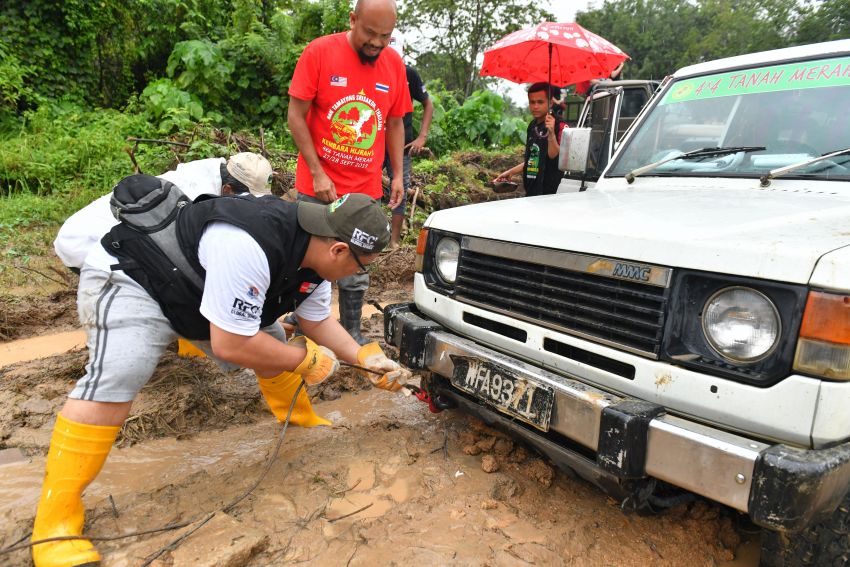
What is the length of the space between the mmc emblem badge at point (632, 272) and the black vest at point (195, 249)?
1178 mm

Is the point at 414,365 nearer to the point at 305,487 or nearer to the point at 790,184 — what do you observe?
the point at 305,487

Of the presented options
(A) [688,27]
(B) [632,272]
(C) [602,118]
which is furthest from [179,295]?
(A) [688,27]

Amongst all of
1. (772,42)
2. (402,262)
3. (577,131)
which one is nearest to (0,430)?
(577,131)

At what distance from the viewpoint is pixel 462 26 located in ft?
75.5

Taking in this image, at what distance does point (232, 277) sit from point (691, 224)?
5.47ft

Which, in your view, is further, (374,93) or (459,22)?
(459,22)

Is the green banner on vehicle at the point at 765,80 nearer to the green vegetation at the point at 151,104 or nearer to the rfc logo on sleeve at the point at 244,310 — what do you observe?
the rfc logo on sleeve at the point at 244,310

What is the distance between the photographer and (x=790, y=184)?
103 inches

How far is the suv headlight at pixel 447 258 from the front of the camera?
280 centimetres

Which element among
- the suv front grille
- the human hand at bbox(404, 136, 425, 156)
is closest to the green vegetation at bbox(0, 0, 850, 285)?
the human hand at bbox(404, 136, 425, 156)

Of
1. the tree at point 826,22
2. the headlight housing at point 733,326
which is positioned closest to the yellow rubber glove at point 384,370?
the headlight housing at point 733,326

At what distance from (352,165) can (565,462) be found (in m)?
2.28

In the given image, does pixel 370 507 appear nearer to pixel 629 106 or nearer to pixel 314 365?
pixel 314 365

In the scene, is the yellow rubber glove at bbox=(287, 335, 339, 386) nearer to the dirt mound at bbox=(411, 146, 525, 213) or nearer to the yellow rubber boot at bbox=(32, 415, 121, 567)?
the yellow rubber boot at bbox=(32, 415, 121, 567)
